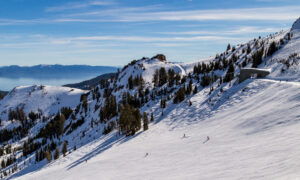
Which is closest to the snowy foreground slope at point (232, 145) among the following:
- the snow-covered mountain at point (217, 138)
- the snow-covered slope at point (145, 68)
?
the snow-covered mountain at point (217, 138)

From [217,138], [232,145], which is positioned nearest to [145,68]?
[217,138]

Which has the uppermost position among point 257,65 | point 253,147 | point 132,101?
point 257,65

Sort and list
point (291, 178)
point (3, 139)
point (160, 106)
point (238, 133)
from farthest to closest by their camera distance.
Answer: point (3, 139), point (160, 106), point (238, 133), point (291, 178)

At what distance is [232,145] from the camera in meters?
16.5

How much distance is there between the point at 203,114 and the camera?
34.1 m

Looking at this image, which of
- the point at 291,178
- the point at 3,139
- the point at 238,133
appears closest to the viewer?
the point at 291,178

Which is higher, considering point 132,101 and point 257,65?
point 257,65

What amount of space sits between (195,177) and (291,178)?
5473 millimetres

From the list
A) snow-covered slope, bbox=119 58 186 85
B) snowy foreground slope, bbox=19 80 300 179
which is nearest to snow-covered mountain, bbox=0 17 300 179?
snowy foreground slope, bbox=19 80 300 179

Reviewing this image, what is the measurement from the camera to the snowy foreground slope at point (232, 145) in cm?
1043

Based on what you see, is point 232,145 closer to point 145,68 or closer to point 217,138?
point 217,138

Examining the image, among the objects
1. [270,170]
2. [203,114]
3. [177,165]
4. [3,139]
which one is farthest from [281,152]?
[3,139]

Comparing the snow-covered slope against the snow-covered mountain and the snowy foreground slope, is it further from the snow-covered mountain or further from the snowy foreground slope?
the snowy foreground slope

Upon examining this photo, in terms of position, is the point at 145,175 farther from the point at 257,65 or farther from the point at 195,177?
the point at 257,65
